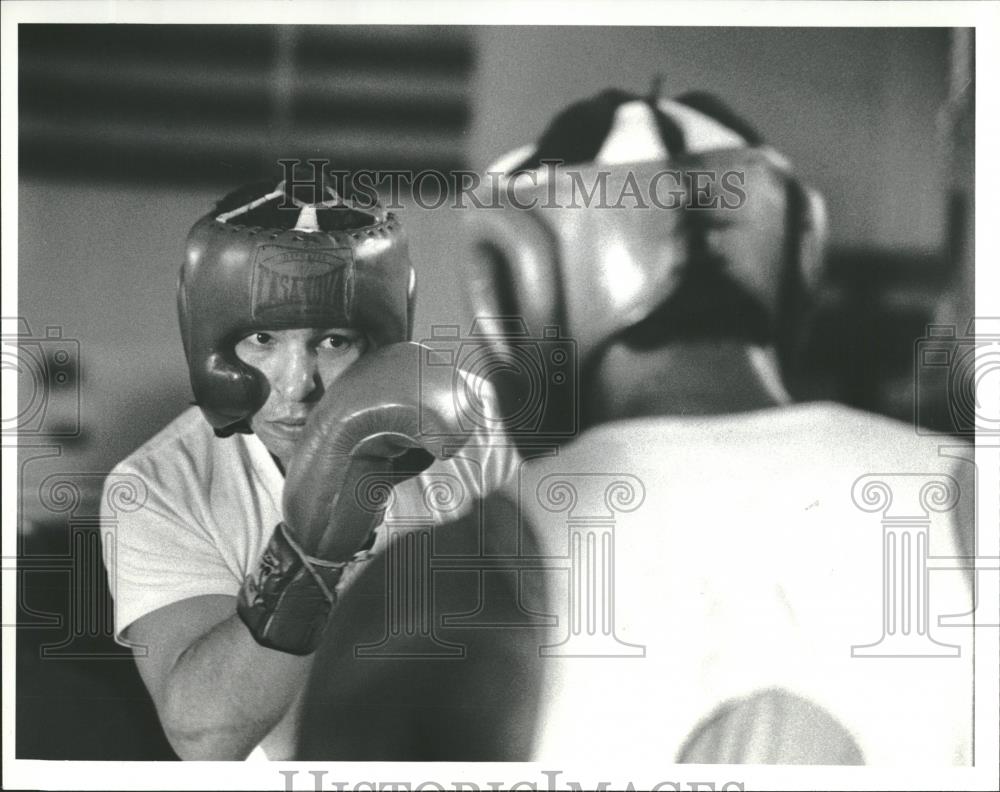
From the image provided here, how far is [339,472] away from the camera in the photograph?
2.26 meters

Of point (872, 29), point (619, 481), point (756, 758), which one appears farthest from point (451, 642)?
point (872, 29)

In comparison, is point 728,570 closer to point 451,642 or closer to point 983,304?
point 451,642

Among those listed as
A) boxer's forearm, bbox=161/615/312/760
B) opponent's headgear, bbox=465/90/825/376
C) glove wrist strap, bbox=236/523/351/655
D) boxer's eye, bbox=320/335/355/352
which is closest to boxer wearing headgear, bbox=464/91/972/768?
opponent's headgear, bbox=465/90/825/376

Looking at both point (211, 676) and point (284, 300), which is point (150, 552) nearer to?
point (211, 676)

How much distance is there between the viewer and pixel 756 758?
234cm

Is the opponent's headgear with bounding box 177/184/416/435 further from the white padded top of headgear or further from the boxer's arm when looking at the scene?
the boxer's arm

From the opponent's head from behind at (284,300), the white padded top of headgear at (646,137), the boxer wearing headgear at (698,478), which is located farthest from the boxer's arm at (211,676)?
the white padded top of headgear at (646,137)

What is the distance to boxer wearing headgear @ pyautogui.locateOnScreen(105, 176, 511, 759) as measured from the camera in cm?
228

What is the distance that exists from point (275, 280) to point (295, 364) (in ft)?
0.58

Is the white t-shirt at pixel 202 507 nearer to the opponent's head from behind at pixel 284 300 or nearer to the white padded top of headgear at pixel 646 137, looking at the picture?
the opponent's head from behind at pixel 284 300

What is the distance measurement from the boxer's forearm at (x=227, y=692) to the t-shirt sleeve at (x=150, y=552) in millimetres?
107

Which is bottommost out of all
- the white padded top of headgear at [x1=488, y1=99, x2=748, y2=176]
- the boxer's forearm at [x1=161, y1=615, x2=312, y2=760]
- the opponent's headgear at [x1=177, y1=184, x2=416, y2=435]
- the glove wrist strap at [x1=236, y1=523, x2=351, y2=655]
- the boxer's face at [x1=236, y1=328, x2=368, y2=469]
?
the boxer's forearm at [x1=161, y1=615, x2=312, y2=760]

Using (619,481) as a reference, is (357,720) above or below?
below

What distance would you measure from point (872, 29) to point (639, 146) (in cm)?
54
